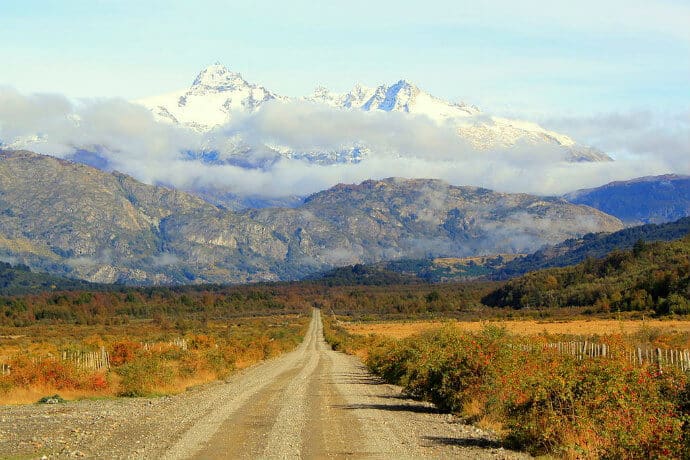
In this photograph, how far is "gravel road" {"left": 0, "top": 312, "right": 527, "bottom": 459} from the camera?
20562 mm

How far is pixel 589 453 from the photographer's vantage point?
17.4m

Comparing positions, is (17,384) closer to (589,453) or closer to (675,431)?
(589,453)

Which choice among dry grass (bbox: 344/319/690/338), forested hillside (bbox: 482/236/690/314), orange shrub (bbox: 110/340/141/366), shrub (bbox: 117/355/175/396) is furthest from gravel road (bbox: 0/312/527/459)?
forested hillside (bbox: 482/236/690/314)

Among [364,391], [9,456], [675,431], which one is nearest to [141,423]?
[9,456]

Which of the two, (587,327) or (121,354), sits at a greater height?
(121,354)

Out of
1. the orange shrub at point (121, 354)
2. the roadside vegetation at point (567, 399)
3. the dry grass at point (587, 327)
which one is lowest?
the dry grass at point (587, 327)

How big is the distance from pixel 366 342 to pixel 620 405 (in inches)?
2786

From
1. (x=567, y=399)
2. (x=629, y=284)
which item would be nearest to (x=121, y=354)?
(x=567, y=399)

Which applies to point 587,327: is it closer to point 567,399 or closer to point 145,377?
point 145,377

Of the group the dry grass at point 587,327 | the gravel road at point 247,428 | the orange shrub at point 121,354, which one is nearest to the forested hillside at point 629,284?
the dry grass at point 587,327

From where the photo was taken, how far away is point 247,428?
81.6ft

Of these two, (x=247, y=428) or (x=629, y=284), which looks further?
(x=629, y=284)

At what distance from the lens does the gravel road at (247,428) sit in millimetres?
20562

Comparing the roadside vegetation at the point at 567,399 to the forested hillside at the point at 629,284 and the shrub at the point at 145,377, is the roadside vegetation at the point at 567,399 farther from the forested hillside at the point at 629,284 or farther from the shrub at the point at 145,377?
the forested hillside at the point at 629,284
